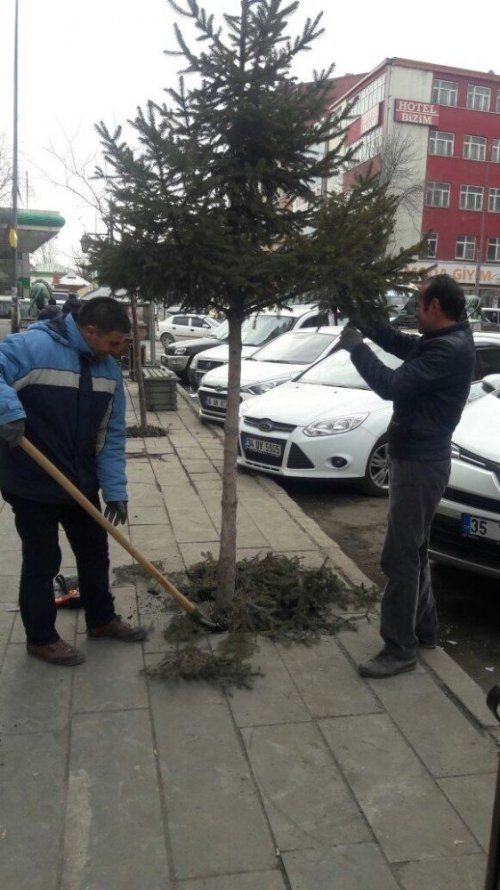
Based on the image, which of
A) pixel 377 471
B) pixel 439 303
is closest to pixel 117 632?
pixel 439 303

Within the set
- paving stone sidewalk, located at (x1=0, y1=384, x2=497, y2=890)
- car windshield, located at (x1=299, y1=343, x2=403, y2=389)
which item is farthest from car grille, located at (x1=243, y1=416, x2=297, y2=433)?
paving stone sidewalk, located at (x1=0, y1=384, x2=497, y2=890)

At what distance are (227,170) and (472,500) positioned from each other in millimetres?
2384

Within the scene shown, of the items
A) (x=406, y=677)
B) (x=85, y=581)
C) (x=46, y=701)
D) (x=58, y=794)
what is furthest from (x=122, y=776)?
(x=406, y=677)

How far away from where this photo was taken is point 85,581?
153 inches

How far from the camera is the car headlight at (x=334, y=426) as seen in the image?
7.29 m

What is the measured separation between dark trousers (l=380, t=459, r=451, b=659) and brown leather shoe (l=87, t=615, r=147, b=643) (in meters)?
→ 1.28

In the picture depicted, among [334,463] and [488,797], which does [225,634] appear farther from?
[334,463]

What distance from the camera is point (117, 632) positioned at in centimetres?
394

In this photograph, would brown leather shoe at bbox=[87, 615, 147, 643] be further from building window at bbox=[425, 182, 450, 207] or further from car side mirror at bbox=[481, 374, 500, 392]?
building window at bbox=[425, 182, 450, 207]

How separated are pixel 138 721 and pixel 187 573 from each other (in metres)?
1.55

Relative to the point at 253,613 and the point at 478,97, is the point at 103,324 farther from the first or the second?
the point at 478,97

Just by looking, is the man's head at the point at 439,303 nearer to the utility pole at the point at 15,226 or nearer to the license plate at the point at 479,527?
the license plate at the point at 479,527

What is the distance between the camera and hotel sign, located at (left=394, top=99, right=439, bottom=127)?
152 feet

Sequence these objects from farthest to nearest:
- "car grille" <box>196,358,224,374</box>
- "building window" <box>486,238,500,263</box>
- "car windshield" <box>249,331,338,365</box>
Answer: "building window" <box>486,238,500,263</box> → "car grille" <box>196,358,224,374</box> → "car windshield" <box>249,331,338,365</box>
